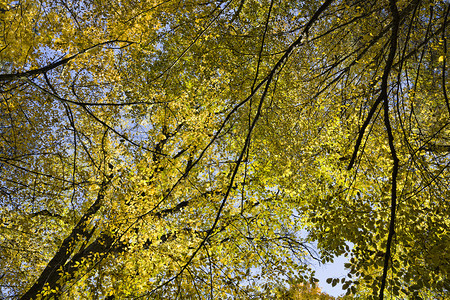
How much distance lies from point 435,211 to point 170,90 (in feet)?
23.6

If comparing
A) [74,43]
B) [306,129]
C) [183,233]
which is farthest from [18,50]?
[306,129]

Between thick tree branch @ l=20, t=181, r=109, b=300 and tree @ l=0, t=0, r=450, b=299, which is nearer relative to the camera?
tree @ l=0, t=0, r=450, b=299

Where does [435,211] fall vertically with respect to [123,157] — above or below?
below

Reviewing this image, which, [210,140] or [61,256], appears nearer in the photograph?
[210,140]

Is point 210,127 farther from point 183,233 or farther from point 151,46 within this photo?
point 151,46

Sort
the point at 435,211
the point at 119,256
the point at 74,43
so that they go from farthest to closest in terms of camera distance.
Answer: the point at 119,256, the point at 74,43, the point at 435,211

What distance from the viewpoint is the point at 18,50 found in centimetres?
499

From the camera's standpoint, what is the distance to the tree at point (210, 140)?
14.9 feet

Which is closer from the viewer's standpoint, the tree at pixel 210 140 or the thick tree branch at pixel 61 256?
the tree at pixel 210 140

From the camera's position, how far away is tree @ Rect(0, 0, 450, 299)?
14.9 feet

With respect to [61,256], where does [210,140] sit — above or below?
above

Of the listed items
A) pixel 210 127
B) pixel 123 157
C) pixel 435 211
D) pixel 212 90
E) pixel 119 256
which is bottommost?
pixel 435 211

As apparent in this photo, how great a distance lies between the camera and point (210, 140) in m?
5.75

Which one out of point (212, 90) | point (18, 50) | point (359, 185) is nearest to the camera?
point (359, 185)
